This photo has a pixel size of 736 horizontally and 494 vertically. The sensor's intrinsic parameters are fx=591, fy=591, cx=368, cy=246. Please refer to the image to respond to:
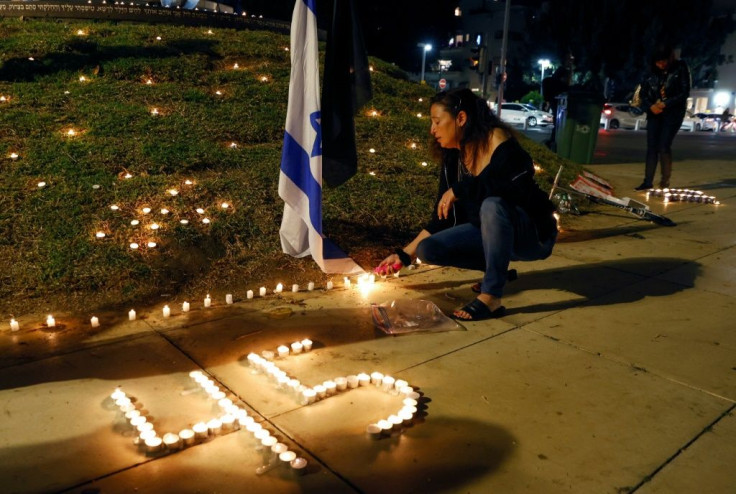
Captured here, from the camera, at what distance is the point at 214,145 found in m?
6.67

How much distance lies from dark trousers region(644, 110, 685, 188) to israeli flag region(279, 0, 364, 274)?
235 inches

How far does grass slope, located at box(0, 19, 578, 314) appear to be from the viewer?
4.38 meters

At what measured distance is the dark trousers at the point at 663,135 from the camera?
309 inches

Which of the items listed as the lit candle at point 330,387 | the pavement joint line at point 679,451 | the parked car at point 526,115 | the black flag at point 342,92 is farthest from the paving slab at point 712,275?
the parked car at point 526,115

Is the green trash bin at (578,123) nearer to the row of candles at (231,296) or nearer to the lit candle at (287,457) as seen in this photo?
the row of candles at (231,296)

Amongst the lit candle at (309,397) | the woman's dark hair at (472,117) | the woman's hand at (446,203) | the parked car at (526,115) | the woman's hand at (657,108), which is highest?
the parked car at (526,115)

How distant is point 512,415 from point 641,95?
682cm

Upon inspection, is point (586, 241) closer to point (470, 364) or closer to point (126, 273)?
point (470, 364)

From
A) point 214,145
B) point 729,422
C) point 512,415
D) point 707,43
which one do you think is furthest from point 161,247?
A: point 707,43

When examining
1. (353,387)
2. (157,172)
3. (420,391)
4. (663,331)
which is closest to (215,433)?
(353,387)

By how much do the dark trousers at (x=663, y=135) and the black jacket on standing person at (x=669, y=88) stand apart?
0.22 ft

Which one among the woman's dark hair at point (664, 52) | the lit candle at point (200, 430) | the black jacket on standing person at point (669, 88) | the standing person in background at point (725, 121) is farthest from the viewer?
the standing person in background at point (725, 121)

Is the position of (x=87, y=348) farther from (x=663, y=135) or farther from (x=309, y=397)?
(x=663, y=135)

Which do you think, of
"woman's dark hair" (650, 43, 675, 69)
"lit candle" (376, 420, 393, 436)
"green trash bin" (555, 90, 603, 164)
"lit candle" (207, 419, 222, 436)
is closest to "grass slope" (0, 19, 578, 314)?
"green trash bin" (555, 90, 603, 164)
